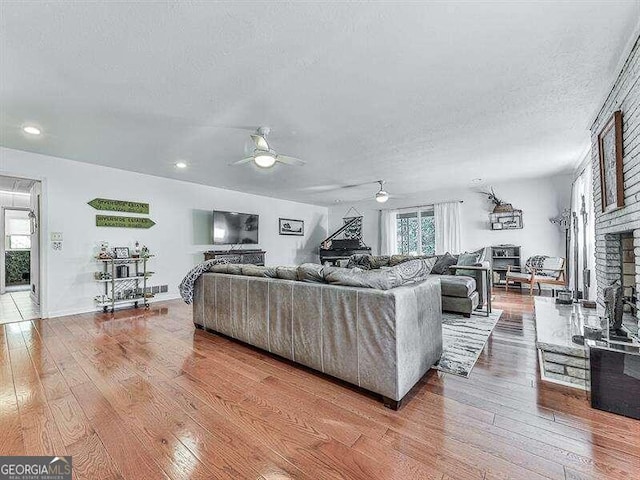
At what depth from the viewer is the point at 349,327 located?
1933mm

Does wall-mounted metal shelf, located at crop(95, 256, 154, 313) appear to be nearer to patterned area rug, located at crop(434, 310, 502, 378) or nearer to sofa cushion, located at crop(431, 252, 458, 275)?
patterned area rug, located at crop(434, 310, 502, 378)

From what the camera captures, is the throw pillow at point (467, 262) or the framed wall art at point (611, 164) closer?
the framed wall art at point (611, 164)

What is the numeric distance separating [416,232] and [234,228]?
492 cm

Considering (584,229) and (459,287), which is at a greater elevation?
(584,229)

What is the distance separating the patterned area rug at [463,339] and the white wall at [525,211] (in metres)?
2.90

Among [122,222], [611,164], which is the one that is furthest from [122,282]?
[611,164]

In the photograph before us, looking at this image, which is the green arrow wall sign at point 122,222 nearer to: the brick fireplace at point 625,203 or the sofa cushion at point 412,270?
the sofa cushion at point 412,270

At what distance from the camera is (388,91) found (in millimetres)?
2477

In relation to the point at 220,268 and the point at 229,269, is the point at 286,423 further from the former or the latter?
the point at 220,268

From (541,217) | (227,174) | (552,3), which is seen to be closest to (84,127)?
(227,174)

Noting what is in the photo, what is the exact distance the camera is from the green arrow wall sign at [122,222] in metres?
4.61

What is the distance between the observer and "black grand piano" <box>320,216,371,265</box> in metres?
8.22

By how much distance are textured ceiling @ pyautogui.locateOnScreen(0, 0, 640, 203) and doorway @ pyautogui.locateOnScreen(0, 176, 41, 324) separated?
231cm

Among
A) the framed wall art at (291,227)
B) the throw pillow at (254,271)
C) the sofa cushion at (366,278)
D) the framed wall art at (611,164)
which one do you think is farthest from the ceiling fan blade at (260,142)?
the framed wall art at (291,227)
